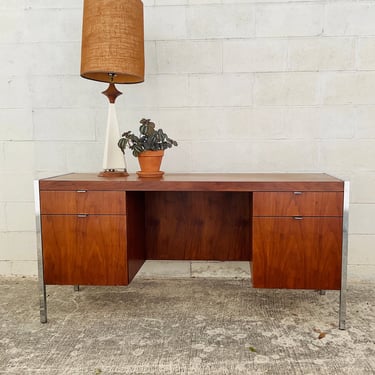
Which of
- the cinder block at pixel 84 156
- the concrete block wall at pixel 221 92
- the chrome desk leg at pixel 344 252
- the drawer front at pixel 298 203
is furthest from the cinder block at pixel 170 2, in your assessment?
the chrome desk leg at pixel 344 252

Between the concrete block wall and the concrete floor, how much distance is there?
0.61m

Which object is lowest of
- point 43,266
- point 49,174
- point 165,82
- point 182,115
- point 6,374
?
point 6,374

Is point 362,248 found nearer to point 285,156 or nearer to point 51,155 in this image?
point 285,156

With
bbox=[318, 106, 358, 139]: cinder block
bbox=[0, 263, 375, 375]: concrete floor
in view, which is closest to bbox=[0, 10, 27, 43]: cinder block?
bbox=[0, 263, 375, 375]: concrete floor

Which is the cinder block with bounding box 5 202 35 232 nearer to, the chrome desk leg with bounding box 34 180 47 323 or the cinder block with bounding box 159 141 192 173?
the chrome desk leg with bounding box 34 180 47 323

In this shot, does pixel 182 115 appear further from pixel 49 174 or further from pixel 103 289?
pixel 103 289

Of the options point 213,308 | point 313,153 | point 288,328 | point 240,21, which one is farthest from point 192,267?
point 240,21

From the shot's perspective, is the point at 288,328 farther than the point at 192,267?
No

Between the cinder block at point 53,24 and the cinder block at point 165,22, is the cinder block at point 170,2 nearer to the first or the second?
the cinder block at point 165,22

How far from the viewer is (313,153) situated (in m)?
2.24

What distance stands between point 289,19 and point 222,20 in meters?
0.37

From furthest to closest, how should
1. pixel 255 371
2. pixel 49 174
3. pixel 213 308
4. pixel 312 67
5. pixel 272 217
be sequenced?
pixel 49 174, pixel 312 67, pixel 213 308, pixel 272 217, pixel 255 371

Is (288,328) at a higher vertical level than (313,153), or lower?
lower

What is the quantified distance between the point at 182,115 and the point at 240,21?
61 cm
